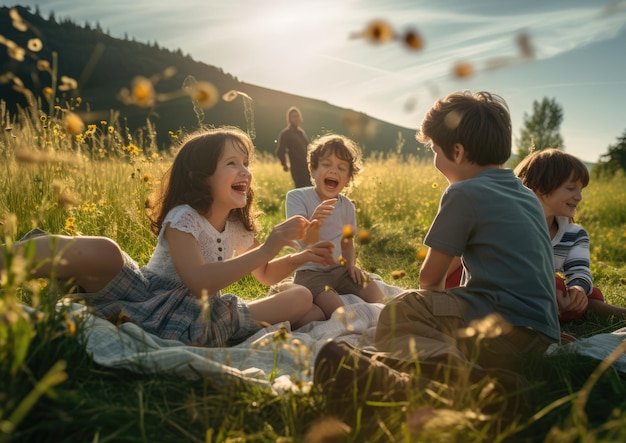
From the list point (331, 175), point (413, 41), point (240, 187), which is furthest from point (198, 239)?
point (413, 41)

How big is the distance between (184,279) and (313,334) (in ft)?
2.58

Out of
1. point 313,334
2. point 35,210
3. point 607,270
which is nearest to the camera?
point 313,334

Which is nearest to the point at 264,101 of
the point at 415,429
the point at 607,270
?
the point at 607,270

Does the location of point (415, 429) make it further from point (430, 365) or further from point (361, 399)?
point (430, 365)

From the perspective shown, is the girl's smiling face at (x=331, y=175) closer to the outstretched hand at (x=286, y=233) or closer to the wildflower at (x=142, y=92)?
the outstretched hand at (x=286, y=233)

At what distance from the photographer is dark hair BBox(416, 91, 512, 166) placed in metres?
2.33

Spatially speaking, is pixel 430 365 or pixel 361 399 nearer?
pixel 361 399

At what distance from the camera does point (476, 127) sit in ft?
7.68

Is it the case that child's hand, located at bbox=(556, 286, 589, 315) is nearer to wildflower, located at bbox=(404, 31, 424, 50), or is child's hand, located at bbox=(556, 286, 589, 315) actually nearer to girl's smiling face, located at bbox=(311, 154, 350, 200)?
girl's smiling face, located at bbox=(311, 154, 350, 200)

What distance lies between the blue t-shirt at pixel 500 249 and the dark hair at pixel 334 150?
1.68m

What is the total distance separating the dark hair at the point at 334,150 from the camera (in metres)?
3.79

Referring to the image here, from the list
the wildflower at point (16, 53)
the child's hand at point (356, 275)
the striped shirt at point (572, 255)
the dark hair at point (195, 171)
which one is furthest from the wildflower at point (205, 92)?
the striped shirt at point (572, 255)

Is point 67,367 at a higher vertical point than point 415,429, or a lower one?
lower

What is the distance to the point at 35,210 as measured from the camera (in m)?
4.45
